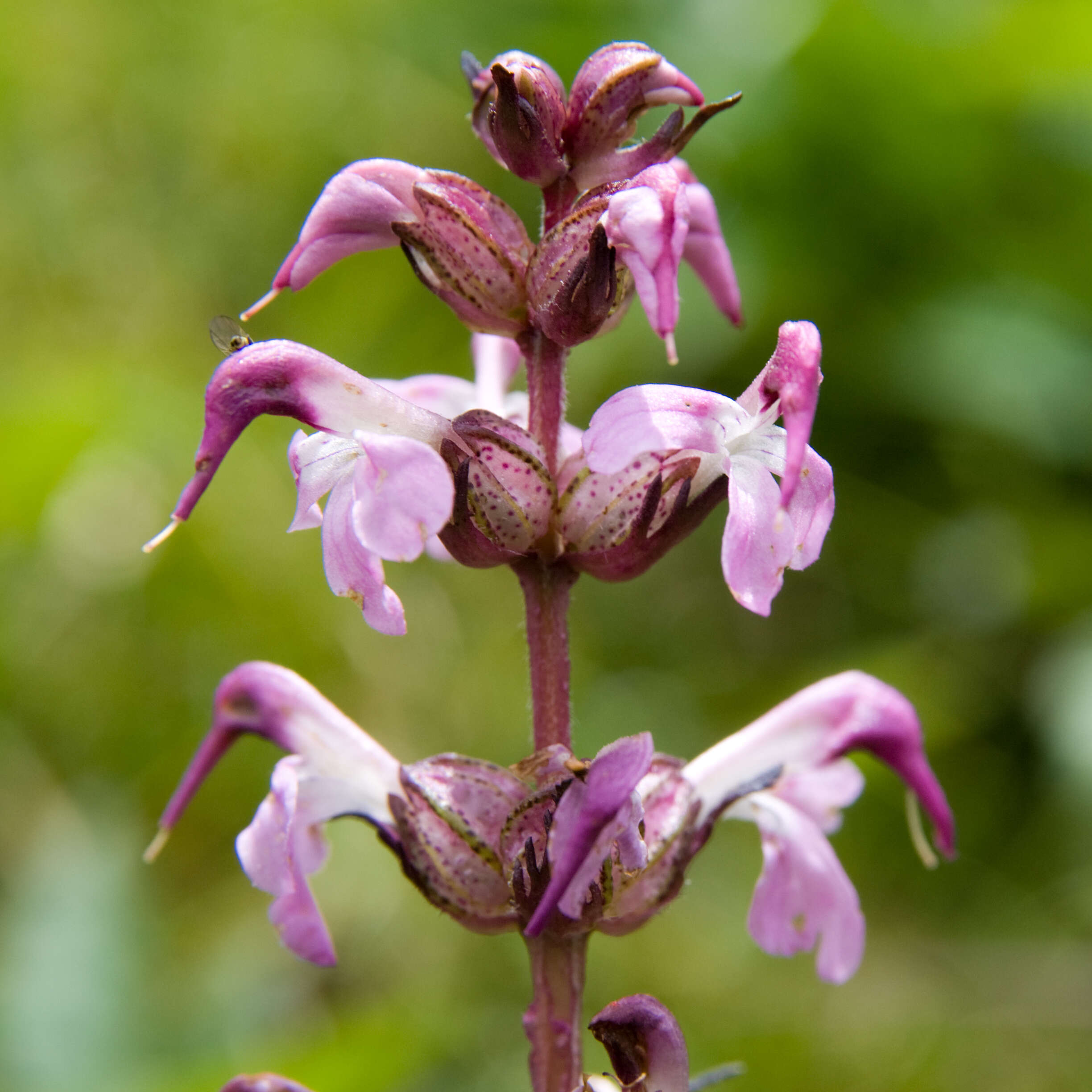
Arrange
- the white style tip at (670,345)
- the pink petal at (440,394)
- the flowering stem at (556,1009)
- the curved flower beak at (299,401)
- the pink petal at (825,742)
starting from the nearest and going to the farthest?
the white style tip at (670,345) < the curved flower beak at (299,401) < the flowering stem at (556,1009) < the pink petal at (825,742) < the pink petal at (440,394)

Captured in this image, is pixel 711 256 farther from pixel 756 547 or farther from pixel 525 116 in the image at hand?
pixel 756 547

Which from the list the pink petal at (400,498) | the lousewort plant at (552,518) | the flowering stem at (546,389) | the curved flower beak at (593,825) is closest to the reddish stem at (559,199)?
the lousewort plant at (552,518)

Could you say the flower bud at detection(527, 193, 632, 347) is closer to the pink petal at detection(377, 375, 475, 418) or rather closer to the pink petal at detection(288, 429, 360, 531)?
the pink petal at detection(288, 429, 360, 531)

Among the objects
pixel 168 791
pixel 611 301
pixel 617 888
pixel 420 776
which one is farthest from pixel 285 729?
pixel 168 791

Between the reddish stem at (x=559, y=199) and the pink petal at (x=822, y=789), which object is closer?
the reddish stem at (x=559, y=199)

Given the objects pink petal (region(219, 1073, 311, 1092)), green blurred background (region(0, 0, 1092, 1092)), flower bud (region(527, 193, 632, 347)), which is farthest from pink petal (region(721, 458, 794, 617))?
green blurred background (region(0, 0, 1092, 1092))

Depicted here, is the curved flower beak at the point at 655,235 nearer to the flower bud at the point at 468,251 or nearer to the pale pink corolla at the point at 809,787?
the flower bud at the point at 468,251

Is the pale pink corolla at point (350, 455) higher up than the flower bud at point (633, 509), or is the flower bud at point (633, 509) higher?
the pale pink corolla at point (350, 455)

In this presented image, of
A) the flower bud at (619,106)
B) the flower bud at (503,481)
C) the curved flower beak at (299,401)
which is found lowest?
the flower bud at (503,481)
